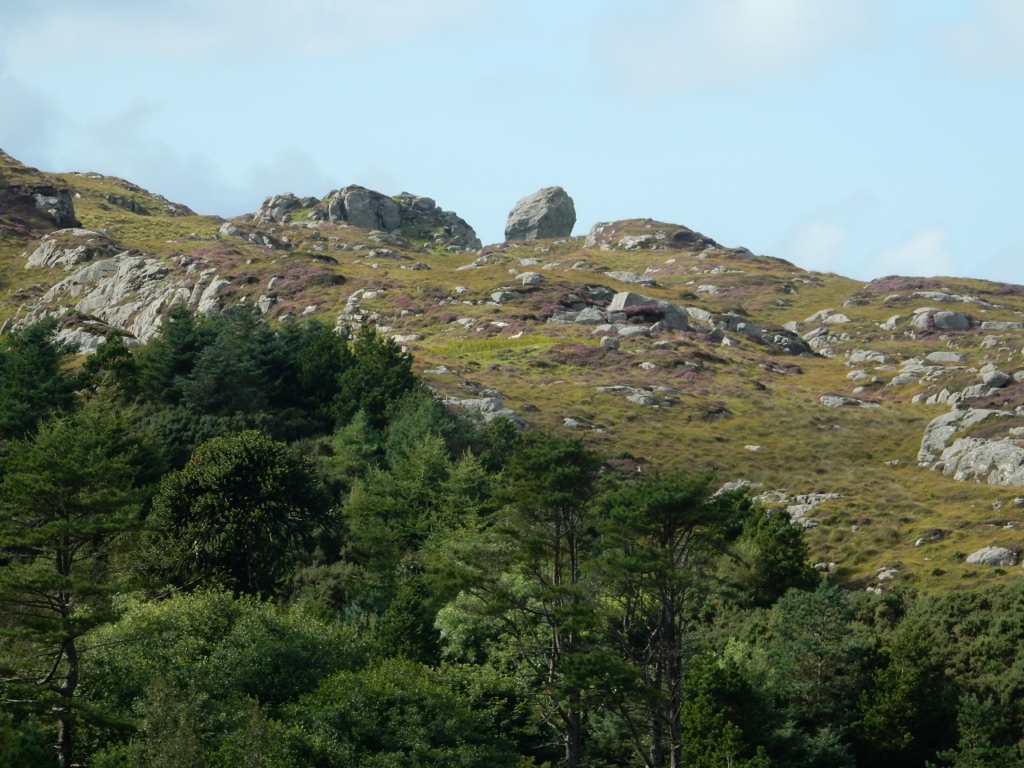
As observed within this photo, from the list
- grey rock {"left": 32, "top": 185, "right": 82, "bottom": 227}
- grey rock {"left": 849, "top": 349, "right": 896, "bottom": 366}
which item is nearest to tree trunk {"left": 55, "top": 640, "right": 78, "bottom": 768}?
grey rock {"left": 849, "top": 349, "right": 896, "bottom": 366}

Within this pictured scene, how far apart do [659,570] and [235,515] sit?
911 inches

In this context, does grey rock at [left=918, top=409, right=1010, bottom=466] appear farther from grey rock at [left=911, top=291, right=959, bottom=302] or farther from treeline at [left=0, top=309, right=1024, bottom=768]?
grey rock at [left=911, top=291, right=959, bottom=302]

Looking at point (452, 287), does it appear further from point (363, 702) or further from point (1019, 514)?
point (363, 702)

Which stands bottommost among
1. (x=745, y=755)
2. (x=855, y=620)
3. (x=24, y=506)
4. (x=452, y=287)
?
(x=745, y=755)

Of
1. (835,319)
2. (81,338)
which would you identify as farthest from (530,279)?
(81,338)

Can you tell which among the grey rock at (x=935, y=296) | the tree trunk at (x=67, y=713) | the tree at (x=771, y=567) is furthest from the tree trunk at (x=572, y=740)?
the grey rock at (x=935, y=296)

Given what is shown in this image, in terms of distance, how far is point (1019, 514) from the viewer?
2697 inches

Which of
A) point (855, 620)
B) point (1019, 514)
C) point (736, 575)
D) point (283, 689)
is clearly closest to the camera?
point (283, 689)

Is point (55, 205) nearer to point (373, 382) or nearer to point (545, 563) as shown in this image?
point (373, 382)

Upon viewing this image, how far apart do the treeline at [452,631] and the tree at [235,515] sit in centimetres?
15

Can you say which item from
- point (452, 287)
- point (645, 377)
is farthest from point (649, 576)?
point (452, 287)

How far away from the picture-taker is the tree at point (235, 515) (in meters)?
55.6

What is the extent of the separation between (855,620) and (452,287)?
312 ft

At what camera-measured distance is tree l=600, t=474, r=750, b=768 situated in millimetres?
43438
